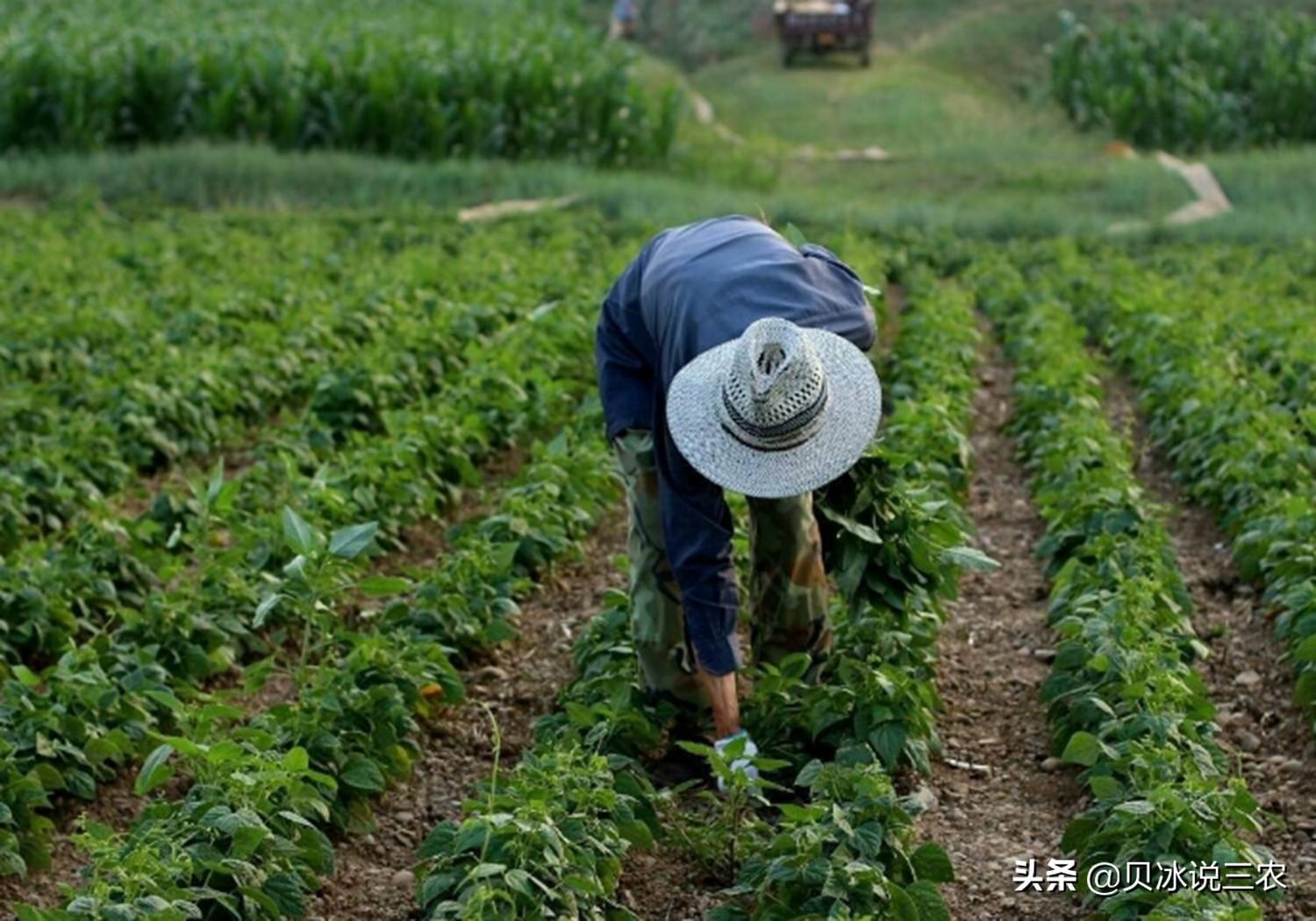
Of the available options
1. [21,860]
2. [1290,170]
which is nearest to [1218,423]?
[21,860]

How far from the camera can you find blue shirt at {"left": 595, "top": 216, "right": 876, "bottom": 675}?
492 centimetres

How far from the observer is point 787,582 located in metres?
A: 5.47

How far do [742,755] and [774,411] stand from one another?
851 mm

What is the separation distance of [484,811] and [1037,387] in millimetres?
4892

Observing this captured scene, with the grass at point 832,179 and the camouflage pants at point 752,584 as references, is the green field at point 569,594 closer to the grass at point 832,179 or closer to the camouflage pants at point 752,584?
the camouflage pants at point 752,584

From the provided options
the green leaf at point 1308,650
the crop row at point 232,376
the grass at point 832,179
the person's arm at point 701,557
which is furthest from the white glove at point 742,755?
the grass at point 832,179

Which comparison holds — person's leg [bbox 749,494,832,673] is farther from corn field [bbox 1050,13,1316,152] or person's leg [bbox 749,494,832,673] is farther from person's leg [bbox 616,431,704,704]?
corn field [bbox 1050,13,1316,152]

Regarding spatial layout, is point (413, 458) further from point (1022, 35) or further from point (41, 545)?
point (1022, 35)

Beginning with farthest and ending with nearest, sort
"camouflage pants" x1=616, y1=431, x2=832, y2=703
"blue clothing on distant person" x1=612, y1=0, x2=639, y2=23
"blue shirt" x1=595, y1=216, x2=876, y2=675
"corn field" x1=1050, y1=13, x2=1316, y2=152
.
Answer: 1. "blue clothing on distant person" x1=612, y1=0, x2=639, y2=23
2. "corn field" x1=1050, y1=13, x2=1316, y2=152
3. "camouflage pants" x1=616, y1=431, x2=832, y2=703
4. "blue shirt" x1=595, y1=216, x2=876, y2=675

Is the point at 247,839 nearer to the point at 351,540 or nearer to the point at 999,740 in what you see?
the point at 351,540

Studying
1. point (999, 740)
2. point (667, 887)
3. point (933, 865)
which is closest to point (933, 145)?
point (999, 740)

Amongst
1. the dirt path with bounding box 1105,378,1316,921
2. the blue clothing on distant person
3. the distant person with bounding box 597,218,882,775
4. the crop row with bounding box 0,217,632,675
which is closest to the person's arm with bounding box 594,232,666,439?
the distant person with bounding box 597,218,882,775

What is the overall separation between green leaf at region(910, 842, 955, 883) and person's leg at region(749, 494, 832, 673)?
3.12ft

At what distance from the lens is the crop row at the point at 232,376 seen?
798 centimetres
